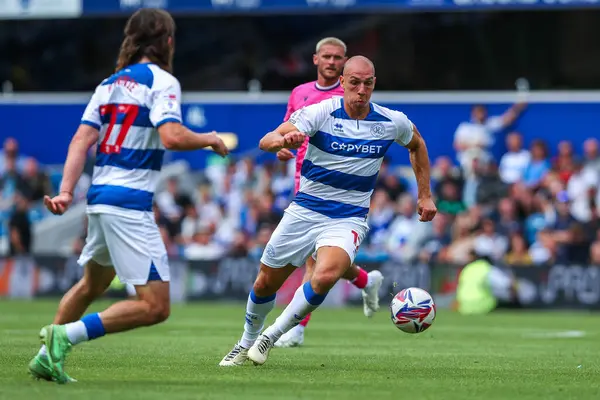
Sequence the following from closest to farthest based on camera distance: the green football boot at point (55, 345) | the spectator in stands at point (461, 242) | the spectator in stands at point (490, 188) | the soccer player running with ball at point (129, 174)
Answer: the green football boot at point (55, 345), the soccer player running with ball at point (129, 174), the spectator in stands at point (461, 242), the spectator in stands at point (490, 188)

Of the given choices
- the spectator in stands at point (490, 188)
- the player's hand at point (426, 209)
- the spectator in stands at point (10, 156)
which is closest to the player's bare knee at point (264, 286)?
the player's hand at point (426, 209)

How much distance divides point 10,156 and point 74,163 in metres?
17.7

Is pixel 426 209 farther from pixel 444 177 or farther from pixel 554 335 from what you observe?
pixel 444 177

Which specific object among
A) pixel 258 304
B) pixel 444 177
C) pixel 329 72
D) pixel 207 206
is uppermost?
pixel 329 72

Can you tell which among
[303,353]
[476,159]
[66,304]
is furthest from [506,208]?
[66,304]

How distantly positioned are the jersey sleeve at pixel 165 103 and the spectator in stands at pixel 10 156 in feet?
58.3

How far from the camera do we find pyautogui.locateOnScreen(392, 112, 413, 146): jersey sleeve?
32.7ft

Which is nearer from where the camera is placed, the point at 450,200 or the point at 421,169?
the point at 421,169

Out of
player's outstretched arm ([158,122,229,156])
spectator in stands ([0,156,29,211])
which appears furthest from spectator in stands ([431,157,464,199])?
player's outstretched arm ([158,122,229,156])

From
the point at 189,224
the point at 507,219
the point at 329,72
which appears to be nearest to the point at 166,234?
the point at 189,224

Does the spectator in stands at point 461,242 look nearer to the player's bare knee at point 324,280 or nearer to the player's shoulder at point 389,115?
the player's shoulder at point 389,115

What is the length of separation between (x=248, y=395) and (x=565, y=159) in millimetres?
15713

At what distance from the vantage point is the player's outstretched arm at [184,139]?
7820 millimetres

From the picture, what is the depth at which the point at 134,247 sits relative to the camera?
26.3 ft
